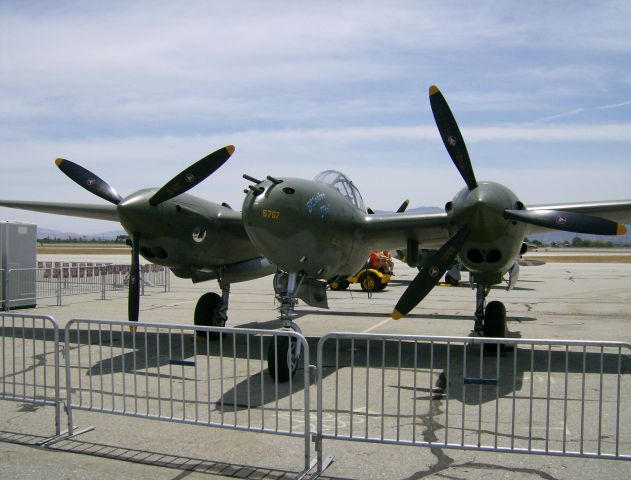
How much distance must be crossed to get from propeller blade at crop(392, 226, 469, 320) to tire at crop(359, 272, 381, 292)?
1593 centimetres

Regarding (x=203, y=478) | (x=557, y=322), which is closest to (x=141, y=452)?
(x=203, y=478)

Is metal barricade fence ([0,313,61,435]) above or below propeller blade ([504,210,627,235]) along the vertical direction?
below

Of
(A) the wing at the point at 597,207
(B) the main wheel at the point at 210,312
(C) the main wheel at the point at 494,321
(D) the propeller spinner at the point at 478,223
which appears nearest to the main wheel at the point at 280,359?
(D) the propeller spinner at the point at 478,223

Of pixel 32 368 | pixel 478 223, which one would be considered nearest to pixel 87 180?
pixel 32 368

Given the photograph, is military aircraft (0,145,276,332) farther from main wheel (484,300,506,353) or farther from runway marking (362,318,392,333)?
main wheel (484,300,506,353)

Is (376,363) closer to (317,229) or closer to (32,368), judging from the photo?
(317,229)

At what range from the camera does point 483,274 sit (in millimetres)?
10055

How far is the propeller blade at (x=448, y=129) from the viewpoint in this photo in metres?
9.44

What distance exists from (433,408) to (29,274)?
1441 cm

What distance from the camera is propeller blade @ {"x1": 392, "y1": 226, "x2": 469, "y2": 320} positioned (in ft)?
30.0

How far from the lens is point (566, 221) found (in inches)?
354

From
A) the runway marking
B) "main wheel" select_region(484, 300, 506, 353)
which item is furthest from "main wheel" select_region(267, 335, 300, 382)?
the runway marking

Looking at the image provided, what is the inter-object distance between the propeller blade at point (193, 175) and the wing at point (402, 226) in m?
2.73

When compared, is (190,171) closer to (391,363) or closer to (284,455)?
(391,363)
